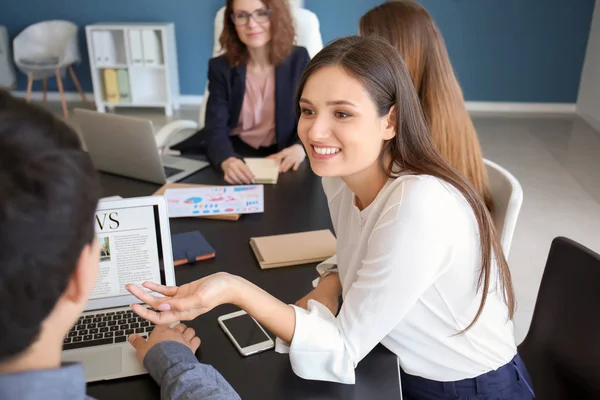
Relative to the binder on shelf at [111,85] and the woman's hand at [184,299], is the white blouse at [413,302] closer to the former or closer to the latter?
the woman's hand at [184,299]

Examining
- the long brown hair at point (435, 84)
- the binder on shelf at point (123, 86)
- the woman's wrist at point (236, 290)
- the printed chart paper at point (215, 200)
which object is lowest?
the binder on shelf at point (123, 86)

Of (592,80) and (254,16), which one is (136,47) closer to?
(254,16)

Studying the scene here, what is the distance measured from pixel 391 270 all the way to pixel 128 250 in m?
0.55

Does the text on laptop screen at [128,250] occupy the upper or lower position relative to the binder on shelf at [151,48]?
upper

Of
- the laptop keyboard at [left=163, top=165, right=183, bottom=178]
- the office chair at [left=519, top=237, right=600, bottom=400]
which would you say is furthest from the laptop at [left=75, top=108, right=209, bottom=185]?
the office chair at [left=519, top=237, right=600, bottom=400]

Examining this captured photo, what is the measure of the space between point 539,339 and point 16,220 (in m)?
1.29

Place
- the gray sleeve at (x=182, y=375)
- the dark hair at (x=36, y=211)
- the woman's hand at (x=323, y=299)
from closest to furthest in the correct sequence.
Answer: the dark hair at (x=36, y=211)
the gray sleeve at (x=182, y=375)
the woman's hand at (x=323, y=299)

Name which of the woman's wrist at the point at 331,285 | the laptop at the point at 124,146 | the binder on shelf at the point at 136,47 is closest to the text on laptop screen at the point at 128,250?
the woman's wrist at the point at 331,285

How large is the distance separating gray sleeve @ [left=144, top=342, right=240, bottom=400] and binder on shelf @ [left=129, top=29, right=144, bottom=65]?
15.5ft

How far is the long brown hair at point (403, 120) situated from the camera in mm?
1189

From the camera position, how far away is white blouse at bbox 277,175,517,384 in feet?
3.58

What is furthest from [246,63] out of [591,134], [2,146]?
[591,134]

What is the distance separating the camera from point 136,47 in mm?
5363

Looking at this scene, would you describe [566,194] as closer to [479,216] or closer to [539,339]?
[539,339]
